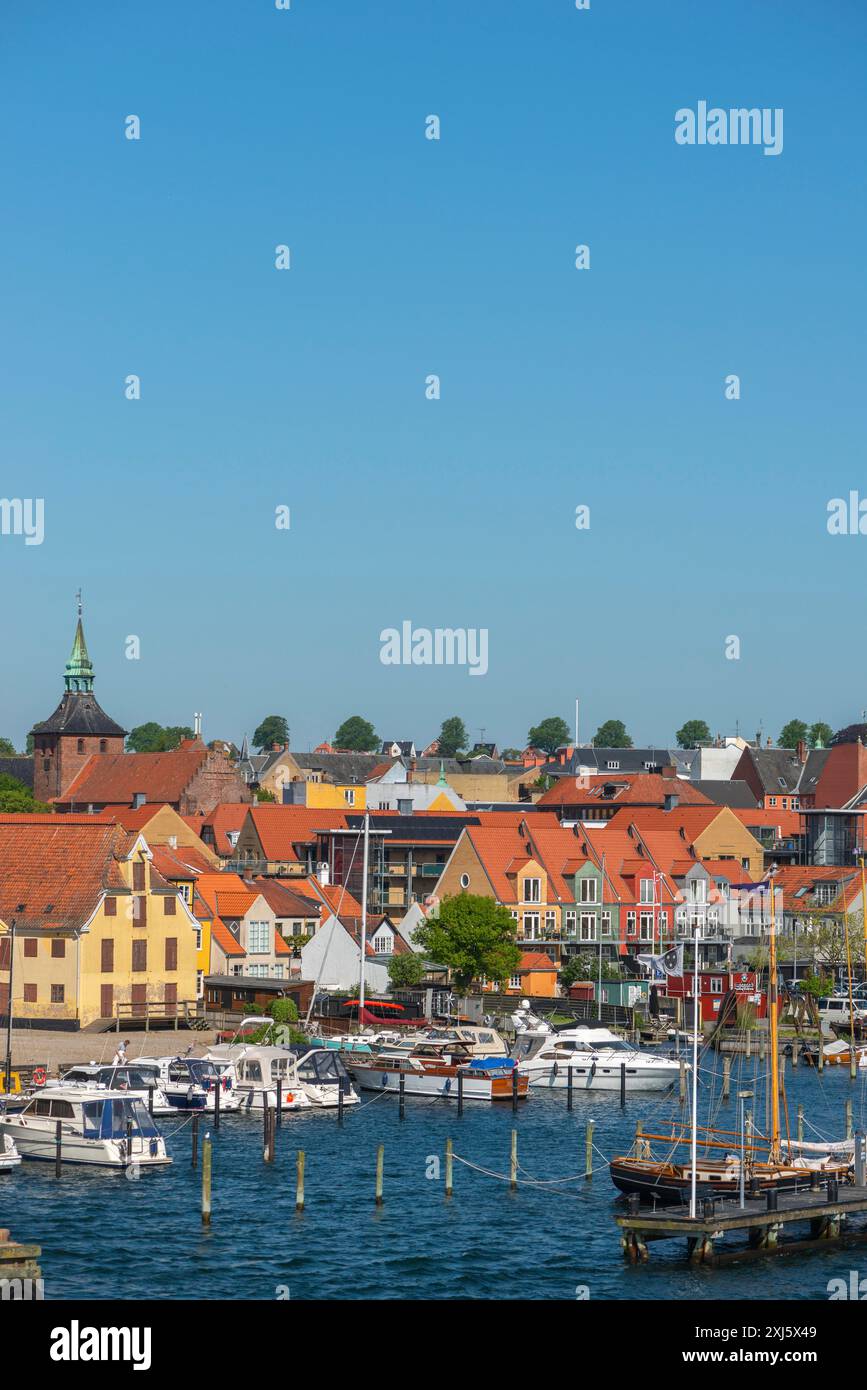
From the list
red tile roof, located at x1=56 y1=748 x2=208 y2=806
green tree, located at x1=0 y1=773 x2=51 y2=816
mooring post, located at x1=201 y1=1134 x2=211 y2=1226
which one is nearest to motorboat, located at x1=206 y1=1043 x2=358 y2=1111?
mooring post, located at x1=201 y1=1134 x2=211 y2=1226

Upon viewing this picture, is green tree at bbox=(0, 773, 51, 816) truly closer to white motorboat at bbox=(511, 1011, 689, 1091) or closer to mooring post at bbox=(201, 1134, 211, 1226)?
white motorboat at bbox=(511, 1011, 689, 1091)

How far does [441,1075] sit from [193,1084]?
42.2ft

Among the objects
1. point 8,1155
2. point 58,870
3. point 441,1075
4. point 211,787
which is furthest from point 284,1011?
point 211,787

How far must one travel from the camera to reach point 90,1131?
64.7 m

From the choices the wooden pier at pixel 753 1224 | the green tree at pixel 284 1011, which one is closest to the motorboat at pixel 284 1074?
the green tree at pixel 284 1011

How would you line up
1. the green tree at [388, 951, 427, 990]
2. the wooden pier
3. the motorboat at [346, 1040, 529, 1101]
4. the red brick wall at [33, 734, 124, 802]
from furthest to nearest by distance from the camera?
the red brick wall at [33, 734, 124, 802] < the green tree at [388, 951, 427, 990] < the motorboat at [346, 1040, 529, 1101] < the wooden pier

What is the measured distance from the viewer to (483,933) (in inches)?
4267

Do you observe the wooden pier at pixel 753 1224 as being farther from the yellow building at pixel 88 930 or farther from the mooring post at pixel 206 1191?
the yellow building at pixel 88 930

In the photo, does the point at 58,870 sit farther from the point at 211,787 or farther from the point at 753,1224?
the point at 211,787

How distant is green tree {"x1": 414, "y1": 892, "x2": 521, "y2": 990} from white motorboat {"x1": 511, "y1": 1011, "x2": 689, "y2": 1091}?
18.4m

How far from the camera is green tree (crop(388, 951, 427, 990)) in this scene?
357 feet

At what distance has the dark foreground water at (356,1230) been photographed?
165ft
